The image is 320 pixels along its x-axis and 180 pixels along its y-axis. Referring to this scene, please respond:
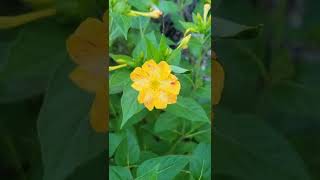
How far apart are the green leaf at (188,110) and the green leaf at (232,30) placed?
112 millimetres

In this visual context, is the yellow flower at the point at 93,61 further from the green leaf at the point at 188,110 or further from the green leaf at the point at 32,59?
the green leaf at the point at 188,110

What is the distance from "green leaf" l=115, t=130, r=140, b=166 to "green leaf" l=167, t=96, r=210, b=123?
0.24 feet

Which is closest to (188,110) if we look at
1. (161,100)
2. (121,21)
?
(161,100)

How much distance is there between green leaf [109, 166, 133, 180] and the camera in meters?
0.71

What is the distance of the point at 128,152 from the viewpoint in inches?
29.5

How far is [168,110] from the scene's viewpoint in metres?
0.72

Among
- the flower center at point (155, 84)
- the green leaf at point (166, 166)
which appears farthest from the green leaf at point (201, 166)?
the flower center at point (155, 84)

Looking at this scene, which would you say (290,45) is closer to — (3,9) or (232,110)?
(232,110)

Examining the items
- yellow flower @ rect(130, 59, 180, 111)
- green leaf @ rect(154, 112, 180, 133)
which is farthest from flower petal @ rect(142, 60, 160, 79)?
green leaf @ rect(154, 112, 180, 133)

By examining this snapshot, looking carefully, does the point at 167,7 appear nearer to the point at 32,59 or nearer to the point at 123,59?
the point at 123,59

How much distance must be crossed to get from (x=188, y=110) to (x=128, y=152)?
11 cm

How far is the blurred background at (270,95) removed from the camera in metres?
0.64

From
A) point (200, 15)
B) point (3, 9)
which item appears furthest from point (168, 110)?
point (3, 9)

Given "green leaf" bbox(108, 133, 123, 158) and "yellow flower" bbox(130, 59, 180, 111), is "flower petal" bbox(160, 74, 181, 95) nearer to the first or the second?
"yellow flower" bbox(130, 59, 180, 111)
